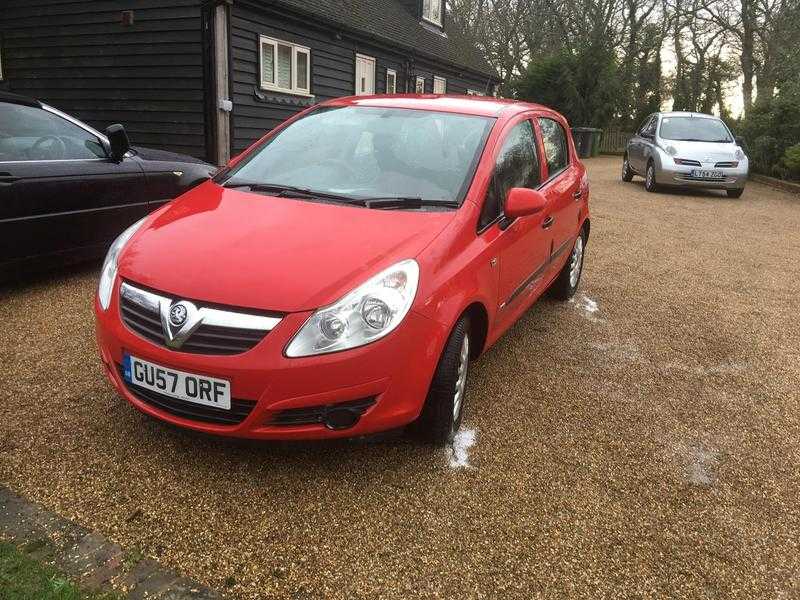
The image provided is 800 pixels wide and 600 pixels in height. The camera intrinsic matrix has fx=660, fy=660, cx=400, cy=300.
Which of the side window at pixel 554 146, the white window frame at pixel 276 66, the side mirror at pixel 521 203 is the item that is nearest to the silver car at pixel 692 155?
the white window frame at pixel 276 66

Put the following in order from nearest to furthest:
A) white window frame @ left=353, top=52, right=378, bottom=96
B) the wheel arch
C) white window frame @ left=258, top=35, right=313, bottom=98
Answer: the wheel arch < white window frame @ left=258, top=35, right=313, bottom=98 < white window frame @ left=353, top=52, right=378, bottom=96

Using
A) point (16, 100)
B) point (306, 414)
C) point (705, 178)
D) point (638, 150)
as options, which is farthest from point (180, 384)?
point (638, 150)

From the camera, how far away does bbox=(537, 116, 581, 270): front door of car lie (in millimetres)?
4438

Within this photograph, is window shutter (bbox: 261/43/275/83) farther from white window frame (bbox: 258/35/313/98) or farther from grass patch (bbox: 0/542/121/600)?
grass patch (bbox: 0/542/121/600)

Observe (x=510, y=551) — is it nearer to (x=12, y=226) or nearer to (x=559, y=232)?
(x=559, y=232)

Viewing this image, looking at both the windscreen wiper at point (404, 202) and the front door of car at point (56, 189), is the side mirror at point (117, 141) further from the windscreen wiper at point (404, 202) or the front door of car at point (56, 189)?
the windscreen wiper at point (404, 202)

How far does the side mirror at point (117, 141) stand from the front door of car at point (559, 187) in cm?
328

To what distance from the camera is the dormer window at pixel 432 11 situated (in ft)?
63.4

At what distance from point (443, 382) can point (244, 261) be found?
3.17 ft

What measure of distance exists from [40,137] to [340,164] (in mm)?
2832

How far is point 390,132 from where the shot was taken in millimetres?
3730

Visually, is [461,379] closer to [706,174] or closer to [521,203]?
[521,203]

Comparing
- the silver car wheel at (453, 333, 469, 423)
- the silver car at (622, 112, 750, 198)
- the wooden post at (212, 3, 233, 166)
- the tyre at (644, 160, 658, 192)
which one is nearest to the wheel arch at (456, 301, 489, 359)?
the silver car wheel at (453, 333, 469, 423)

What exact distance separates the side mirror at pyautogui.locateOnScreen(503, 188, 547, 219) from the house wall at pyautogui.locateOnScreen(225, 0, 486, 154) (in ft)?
30.0
